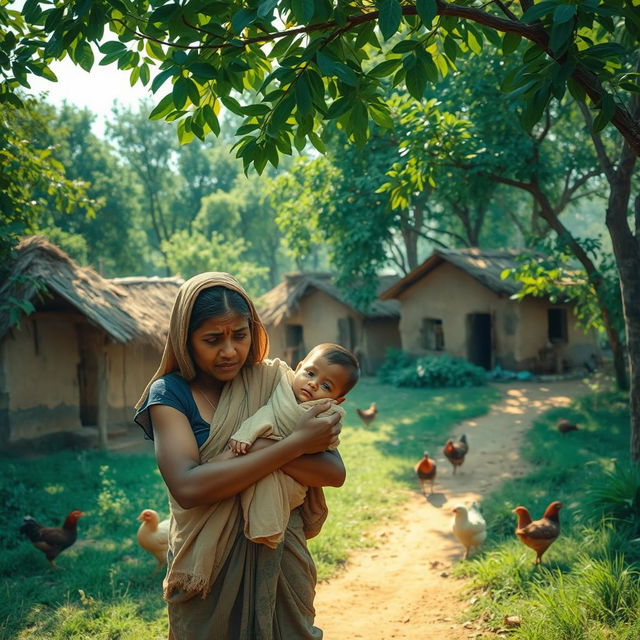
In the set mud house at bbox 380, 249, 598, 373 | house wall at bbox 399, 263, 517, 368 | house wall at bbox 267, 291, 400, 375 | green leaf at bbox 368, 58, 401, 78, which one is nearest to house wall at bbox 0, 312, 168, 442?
green leaf at bbox 368, 58, 401, 78

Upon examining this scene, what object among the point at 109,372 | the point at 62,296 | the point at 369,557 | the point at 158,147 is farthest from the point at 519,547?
the point at 158,147

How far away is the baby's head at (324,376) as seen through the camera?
253cm

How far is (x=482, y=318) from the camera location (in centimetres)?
2055

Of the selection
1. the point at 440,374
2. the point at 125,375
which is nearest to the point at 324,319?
the point at 440,374

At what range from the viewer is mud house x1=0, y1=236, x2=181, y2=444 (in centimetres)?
966

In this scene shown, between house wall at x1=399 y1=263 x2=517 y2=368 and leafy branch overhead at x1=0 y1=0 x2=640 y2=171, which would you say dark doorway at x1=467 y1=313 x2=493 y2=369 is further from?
leafy branch overhead at x1=0 y1=0 x2=640 y2=171

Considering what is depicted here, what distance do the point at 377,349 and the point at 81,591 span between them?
57.5 feet

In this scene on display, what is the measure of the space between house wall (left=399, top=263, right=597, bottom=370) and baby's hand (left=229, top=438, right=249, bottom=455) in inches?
631

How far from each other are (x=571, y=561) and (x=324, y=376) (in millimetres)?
3600

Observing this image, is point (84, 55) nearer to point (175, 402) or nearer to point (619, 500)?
point (175, 402)

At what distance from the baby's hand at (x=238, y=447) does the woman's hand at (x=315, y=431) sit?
16 cm

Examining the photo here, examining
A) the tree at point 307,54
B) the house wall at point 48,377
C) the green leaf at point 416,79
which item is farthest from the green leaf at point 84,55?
the house wall at point 48,377

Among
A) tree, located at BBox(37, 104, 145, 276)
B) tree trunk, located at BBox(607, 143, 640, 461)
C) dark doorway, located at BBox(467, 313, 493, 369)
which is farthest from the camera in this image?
tree, located at BBox(37, 104, 145, 276)

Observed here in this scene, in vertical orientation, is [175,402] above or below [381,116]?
below
